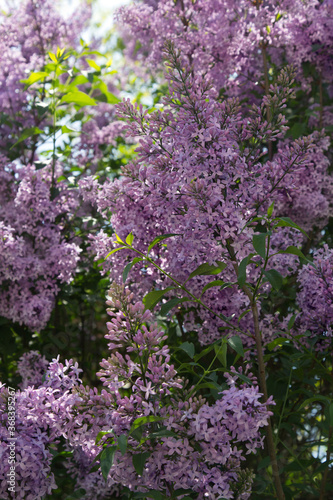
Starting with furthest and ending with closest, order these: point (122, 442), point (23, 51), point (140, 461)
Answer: point (23, 51)
point (140, 461)
point (122, 442)

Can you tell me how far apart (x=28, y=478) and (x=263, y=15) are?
98.7 inches

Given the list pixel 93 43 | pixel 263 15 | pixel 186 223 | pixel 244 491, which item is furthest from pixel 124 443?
pixel 93 43

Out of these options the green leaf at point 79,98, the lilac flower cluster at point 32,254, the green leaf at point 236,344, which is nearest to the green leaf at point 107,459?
the green leaf at point 236,344

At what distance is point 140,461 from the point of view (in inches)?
63.9

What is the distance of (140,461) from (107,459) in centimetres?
13

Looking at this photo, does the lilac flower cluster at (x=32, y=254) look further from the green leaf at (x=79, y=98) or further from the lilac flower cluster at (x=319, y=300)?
the lilac flower cluster at (x=319, y=300)

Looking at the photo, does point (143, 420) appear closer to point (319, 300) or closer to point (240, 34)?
point (319, 300)

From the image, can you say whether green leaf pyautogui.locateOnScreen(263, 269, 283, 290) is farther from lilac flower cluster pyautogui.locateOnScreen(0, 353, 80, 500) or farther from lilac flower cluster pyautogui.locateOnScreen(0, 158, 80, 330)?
lilac flower cluster pyautogui.locateOnScreen(0, 158, 80, 330)

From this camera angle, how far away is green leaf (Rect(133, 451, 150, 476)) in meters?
1.61

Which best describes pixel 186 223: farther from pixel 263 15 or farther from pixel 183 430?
pixel 263 15

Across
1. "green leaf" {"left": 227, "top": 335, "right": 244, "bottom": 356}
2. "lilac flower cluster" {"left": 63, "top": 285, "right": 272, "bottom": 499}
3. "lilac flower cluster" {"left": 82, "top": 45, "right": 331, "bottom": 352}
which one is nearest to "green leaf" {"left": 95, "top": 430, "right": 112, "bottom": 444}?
"lilac flower cluster" {"left": 63, "top": 285, "right": 272, "bottom": 499}

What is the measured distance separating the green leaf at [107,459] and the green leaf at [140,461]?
8 centimetres

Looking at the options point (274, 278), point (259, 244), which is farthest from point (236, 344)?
point (259, 244)

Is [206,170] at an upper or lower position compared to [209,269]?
upper
